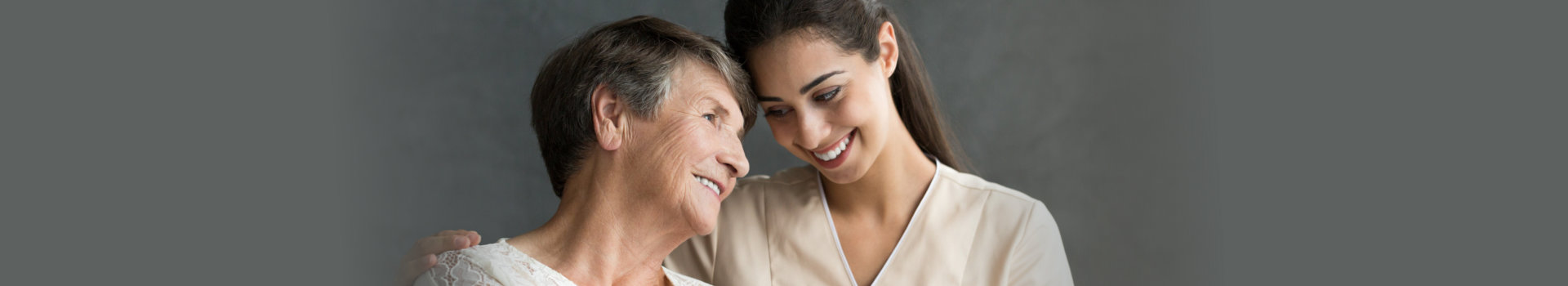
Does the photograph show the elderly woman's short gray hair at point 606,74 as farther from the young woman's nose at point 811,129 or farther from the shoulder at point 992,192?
the shoulder at point 992,192

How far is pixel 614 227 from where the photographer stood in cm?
215

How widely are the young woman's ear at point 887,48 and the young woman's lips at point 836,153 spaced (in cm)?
17

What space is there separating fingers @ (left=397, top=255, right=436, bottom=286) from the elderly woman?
2 centimetres

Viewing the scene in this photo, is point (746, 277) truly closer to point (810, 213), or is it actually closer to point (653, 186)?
point (810, 213)

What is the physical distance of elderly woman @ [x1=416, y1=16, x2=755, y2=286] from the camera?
2.13 metres

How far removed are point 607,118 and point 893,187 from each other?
2.72ft

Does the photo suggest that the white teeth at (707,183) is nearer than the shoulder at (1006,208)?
Yes

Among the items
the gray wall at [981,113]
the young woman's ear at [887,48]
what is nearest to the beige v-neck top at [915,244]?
the young woman's ear at [887,48]

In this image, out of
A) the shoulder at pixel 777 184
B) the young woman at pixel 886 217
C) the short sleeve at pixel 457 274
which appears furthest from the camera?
the shoulder at pixel 777 184

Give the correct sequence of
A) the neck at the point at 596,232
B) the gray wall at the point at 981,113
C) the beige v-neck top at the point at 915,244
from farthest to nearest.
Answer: the gray wall at the point at 981,113 → the beige v-neck top at the point at 915,244 → the neck at the point at 596,232

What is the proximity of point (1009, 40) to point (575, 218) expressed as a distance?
5.46ft

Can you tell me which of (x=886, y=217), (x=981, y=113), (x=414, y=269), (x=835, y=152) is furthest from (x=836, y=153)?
(x=981, y=113)

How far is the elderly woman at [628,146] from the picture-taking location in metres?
2.13

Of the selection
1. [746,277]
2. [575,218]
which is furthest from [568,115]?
→ [746,277]
